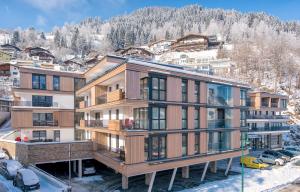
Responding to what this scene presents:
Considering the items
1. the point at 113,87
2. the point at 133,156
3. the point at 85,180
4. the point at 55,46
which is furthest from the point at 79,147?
the point at 55,46

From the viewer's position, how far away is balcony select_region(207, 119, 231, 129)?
28.5 meters

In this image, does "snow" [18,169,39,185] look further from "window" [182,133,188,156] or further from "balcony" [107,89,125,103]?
"window" [182,133,188,156]

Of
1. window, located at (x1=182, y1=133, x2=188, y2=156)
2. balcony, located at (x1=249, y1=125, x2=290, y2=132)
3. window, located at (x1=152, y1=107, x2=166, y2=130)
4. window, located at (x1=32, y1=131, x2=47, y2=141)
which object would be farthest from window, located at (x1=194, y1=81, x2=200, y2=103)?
balcony, located at (x1=249, y1=125, x2=290, y2=132)

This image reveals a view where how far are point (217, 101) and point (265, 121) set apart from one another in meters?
23.2

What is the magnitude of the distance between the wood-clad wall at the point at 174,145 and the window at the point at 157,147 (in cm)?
48

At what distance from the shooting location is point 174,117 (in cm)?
2452

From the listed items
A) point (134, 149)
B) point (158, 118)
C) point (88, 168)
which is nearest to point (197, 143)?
point (158, 118)

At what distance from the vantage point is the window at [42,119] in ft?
115

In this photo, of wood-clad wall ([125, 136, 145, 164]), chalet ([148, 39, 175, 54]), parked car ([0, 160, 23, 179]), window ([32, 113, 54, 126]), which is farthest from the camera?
chalet ([148, 39, 175, 54])

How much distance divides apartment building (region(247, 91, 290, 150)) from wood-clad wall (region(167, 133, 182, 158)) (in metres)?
24.0

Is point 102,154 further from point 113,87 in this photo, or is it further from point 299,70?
point 299,70

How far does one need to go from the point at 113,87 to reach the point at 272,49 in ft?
247

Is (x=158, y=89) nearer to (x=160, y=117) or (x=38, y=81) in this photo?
(x=160, y=117)

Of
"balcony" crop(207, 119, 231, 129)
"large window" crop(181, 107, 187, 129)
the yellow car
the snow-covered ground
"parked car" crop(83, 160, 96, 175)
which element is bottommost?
the snow-covered ground
